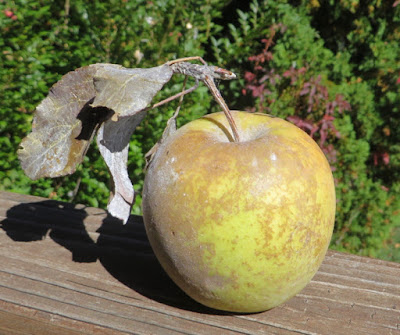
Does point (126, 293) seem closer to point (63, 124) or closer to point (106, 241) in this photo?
point (106, 241)

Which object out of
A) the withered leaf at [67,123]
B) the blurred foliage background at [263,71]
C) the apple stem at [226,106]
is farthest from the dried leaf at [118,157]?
the blurred foliage background at [263,71]

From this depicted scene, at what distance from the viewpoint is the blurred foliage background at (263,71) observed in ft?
9.90

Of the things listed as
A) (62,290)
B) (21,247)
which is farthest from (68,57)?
(62,290)

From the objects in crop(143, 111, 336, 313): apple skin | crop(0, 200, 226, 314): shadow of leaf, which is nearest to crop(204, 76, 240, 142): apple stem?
crop(143, 111, 336, 313): apple skin

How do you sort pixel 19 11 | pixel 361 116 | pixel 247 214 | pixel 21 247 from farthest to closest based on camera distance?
1. pixel 361 116
2. pixel 19 11
3. pixel 21 247
4. pixel 247 214

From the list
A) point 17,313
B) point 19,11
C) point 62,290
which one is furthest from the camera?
point 19,11

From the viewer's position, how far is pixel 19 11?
9.53 feet

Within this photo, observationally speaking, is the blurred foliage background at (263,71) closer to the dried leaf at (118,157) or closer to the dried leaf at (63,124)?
the dried leaf at (63,124)

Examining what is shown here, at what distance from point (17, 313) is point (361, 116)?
3.05 meters

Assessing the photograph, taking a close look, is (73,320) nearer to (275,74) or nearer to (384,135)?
(275,74)

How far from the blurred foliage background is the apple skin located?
1.72 meters

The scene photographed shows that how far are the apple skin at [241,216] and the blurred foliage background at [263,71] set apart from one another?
172 centimetres

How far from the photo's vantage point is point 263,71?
400cm

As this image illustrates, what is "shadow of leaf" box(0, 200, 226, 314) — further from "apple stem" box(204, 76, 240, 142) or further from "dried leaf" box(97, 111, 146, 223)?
"apple stem" box(204, 76, 240, 142)
